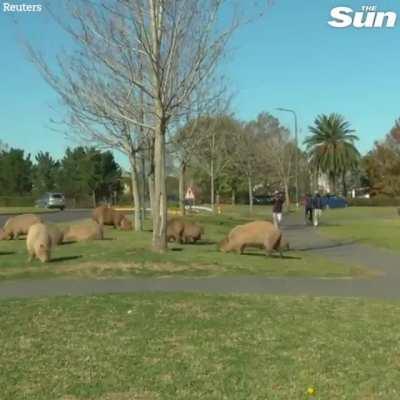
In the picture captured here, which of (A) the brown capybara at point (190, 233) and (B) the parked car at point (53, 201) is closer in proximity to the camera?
(A) the brown capybara at point (190, 233)

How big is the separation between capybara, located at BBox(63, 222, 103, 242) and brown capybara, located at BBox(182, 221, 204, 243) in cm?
247

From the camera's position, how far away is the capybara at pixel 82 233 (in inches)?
A: 856

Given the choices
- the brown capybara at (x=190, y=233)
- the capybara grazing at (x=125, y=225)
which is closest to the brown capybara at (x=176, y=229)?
the brown capybara at (x=190, y=233)

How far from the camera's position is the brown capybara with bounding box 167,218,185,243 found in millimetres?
22172

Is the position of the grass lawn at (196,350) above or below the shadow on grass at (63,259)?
below

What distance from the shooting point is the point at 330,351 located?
22.4 feet

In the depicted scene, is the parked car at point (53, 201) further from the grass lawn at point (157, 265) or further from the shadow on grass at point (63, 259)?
the shadow on grass at point (63, 259)

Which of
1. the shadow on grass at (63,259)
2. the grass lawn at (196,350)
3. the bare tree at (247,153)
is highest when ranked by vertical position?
the bare tree at (247,153)

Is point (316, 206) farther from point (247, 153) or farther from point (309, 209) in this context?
point (247, 153)

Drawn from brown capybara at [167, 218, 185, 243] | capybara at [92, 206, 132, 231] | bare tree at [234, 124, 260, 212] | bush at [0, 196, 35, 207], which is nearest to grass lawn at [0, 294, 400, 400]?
brown capybara at [167, 218, 185, 243]

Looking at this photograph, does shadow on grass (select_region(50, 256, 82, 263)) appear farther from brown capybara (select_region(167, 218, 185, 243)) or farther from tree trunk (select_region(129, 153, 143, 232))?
tree trunk (select_region(129, 153, 143, 232))

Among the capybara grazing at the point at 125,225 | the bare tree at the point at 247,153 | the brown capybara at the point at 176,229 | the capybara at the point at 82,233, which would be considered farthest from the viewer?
the bare tree at the point at 247,153

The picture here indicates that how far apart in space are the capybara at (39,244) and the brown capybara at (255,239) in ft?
14.6

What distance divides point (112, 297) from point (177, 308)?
140cm
